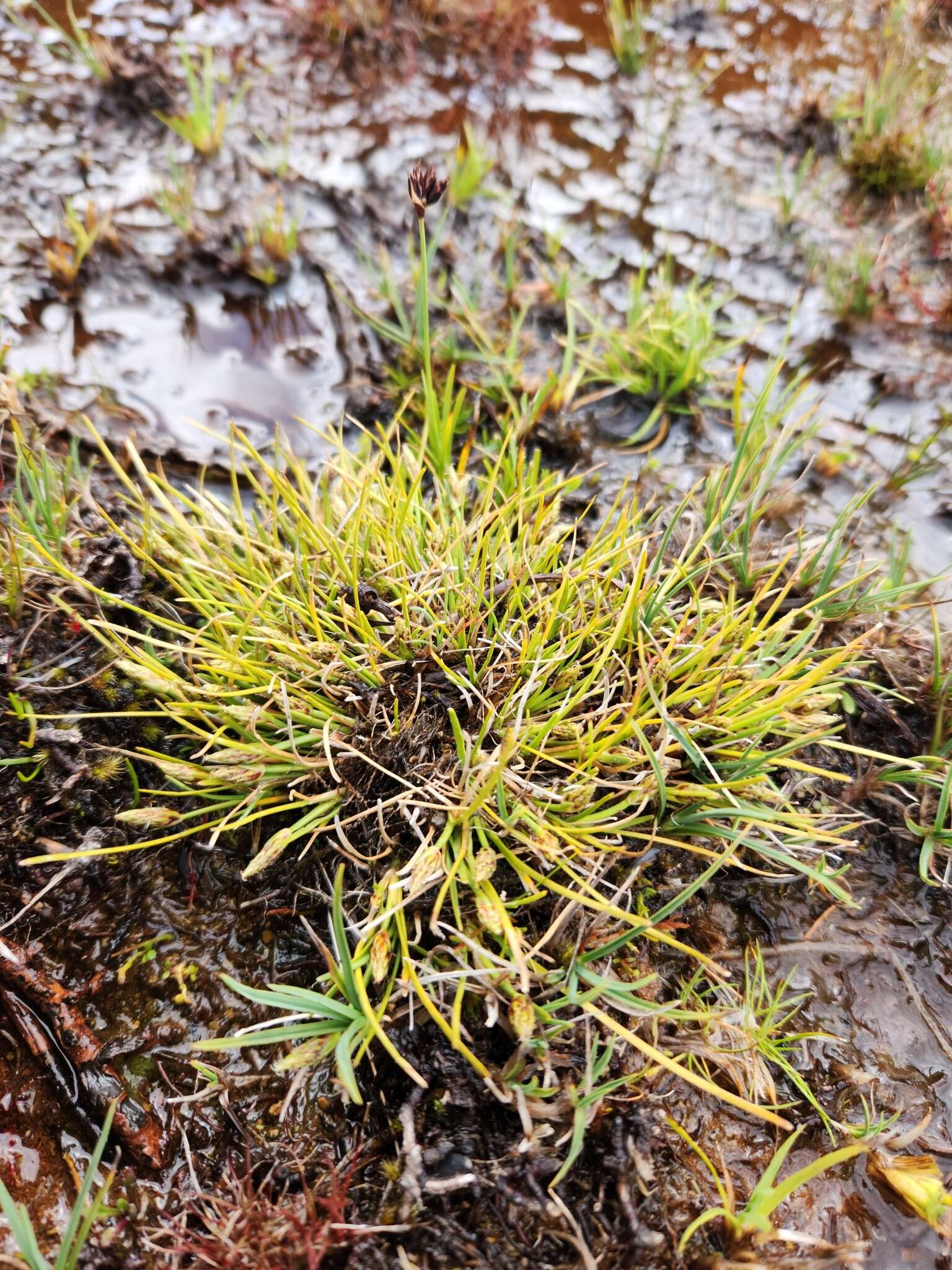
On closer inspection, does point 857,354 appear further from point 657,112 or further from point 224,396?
point 224,396

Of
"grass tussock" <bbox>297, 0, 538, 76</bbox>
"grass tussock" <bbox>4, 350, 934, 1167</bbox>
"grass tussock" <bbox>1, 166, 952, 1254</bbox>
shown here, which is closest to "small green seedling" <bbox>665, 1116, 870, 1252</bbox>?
"grass tussock" <bbox>1, 166, 952, 1254</bbox>

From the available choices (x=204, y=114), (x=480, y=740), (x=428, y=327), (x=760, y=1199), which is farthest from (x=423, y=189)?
(x=204, y=114)

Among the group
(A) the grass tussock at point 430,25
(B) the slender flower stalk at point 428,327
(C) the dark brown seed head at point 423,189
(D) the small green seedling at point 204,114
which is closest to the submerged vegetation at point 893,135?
(A) the grass tussock at point 430,25

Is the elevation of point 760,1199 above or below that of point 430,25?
below

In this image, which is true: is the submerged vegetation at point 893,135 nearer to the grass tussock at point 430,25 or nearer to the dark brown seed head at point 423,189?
the grass tussock at point 430,25

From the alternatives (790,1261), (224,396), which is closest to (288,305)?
(224,396)

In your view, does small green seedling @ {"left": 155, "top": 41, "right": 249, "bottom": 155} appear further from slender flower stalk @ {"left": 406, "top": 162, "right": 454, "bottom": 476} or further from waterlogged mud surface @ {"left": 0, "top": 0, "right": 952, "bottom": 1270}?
slender flower stalk @ {"left": 406, "top": 162, "right": 454, "bottom": 476}

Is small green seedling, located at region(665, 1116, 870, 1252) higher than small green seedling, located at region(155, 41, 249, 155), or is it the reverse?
small green seedling, located at region(155, 41, 249, 155)

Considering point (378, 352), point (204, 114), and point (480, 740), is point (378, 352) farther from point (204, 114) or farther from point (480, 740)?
point (480, 740)
